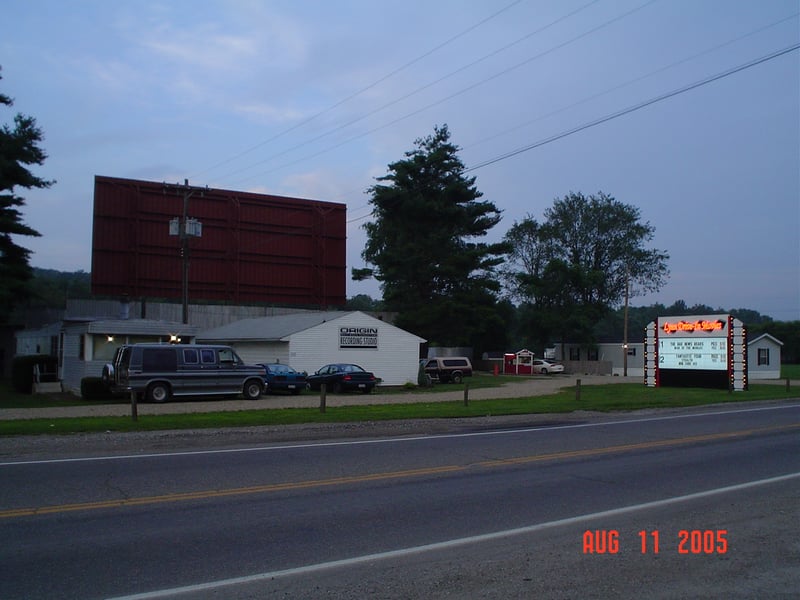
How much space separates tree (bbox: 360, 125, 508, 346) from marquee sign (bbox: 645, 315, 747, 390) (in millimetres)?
19092

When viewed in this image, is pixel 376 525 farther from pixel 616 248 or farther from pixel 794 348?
pixel 794 348

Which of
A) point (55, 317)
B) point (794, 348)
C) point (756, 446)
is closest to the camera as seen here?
point (756, 446)

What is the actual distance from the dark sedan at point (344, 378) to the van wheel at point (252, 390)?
463 centimetres

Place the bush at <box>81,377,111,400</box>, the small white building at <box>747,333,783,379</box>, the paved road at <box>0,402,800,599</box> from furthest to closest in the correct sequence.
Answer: the small white building at <box>747,333,783,379</box> → the bush at <box>81,377,111,400</box> → the paved road at <box>0,402,800,599</box>

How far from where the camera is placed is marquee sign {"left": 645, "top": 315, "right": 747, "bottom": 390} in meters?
37.1

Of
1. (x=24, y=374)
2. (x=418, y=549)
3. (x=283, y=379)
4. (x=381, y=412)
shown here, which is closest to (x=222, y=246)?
(x=24, y=374)

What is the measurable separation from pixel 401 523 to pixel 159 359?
827 inches

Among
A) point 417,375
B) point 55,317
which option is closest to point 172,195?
point 55,317

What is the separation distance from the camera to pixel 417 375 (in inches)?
1596

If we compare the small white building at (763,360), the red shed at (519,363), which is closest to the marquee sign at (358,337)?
the red shed at (519,363)

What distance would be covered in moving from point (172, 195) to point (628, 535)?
50.3m

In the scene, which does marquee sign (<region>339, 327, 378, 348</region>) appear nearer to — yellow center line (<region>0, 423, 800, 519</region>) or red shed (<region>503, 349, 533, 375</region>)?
yellow center line (<region>0, 423, 800, 519</region>)

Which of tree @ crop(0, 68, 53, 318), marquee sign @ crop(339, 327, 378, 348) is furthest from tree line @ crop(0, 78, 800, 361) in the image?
marquee sign @ crop(339, 327, 378, 348)

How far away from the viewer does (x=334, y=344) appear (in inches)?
1474
